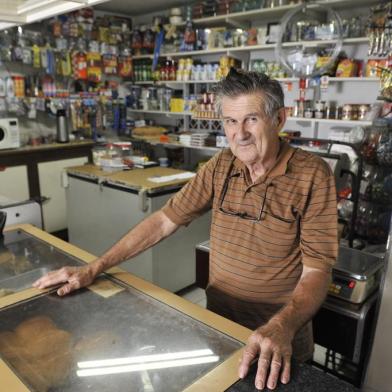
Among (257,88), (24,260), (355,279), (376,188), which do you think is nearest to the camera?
(257,88)

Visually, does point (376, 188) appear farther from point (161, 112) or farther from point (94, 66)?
point (94, 66)

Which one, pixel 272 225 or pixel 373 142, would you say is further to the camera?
pixel 373 142

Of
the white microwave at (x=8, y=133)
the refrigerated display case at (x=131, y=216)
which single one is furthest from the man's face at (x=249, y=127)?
the white microwave at (x=8, y=133)

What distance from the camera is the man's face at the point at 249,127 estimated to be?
4.13 ft

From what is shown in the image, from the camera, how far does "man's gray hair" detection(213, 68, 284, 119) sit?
1.25 m

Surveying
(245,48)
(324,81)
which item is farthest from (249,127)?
(245,48)

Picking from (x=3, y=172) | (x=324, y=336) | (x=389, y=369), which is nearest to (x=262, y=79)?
(x=324, y=336)

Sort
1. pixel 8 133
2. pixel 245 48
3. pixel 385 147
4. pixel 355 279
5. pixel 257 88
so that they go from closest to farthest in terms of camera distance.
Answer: pixel 257 88, pixel 355 279, pixel 385 147, pixel 8 133, pixel 245 48

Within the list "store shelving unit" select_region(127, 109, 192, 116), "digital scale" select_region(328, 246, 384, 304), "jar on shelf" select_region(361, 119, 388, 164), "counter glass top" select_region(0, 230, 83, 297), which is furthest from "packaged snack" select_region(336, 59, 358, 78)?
"counter glass top" select_region(0, 230, 83, 297)

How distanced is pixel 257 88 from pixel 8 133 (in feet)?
10.5

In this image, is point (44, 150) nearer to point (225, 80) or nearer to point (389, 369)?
point (225, 80)

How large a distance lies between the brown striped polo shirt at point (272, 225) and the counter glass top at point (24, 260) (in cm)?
54

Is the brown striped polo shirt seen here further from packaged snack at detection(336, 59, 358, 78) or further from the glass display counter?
packaged snack at detection(336, 59, 358, 78)

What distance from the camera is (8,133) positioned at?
375 centimetres
